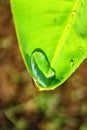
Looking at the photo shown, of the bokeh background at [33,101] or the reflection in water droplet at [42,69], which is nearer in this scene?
the reflection in water droplet at [42,69]

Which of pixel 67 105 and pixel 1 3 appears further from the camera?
pixel 1 3

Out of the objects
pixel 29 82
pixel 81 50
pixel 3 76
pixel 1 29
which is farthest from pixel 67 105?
pixel 81 50

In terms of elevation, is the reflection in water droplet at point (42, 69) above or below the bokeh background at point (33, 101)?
above

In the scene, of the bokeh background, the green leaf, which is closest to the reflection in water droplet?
the green leaf

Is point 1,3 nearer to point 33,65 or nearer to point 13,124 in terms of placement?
point 13,124

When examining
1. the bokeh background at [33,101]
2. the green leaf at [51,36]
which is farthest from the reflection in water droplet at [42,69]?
the bokeh background at [33,101]

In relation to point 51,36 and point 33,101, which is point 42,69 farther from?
A: point 33,101

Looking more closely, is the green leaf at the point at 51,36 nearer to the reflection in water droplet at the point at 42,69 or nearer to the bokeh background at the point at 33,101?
the reflection in water droplet at the point at 42,69
